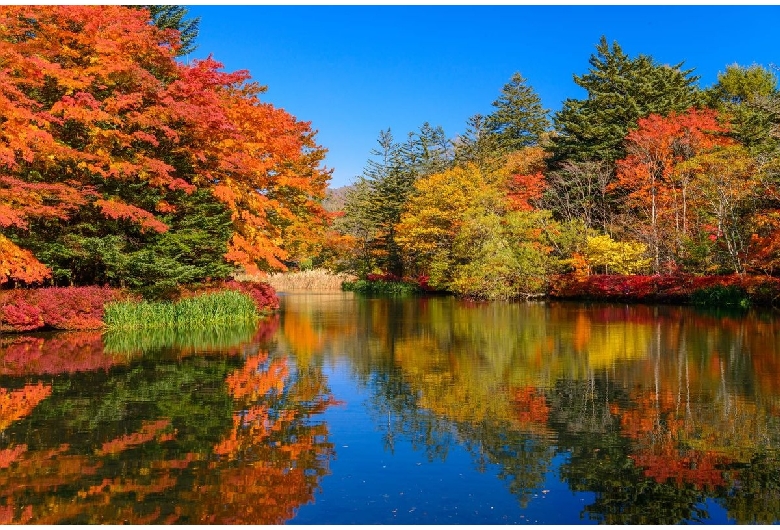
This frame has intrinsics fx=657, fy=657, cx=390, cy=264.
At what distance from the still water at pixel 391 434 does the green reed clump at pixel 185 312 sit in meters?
3.94

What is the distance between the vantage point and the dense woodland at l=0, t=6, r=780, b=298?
62.5ft

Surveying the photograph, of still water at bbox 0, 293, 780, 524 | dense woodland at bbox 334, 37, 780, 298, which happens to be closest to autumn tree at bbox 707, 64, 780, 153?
dense woodland at bbox 334, 37, 780, 298

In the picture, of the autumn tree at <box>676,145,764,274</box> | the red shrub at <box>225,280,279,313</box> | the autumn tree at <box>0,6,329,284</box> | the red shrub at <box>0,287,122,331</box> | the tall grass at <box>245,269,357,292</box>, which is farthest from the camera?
the tall grass at <box>245,269,357,292</box>

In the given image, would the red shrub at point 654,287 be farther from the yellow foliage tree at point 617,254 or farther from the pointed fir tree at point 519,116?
the pointed fir tree at point 519,116

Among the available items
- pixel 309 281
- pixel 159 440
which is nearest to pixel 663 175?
pixel 309 281

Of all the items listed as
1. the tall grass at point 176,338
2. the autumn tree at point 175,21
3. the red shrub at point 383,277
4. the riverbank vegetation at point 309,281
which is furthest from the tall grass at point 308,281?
the tall grass at point 176,338

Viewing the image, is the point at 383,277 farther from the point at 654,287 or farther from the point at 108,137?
the point at 108,137

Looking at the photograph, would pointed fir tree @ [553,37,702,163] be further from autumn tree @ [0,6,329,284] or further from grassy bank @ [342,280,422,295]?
autumn tree @ [0,6,329,284]

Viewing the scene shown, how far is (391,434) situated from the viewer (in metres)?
8.29

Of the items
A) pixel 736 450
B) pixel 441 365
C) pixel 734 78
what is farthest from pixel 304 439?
pixel 734 78

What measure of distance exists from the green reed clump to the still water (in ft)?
12.9

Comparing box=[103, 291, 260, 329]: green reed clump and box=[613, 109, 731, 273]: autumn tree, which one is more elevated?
box=[613, 109, 731, 273]: autumn tree

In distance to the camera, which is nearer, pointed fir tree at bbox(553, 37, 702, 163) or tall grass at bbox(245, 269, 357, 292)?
pointed fir tree at bbox(553, 37, 702, 163)

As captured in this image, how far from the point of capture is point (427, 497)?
5.97m
